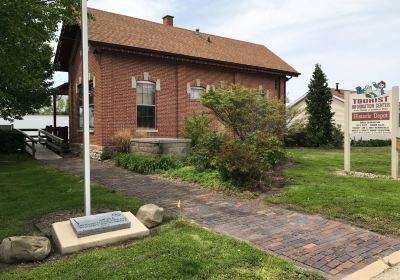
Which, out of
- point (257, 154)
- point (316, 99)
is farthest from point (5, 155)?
point (316, 99)

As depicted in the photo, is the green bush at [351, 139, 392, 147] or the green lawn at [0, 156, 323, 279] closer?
the green lawn at [0, 156, 323, 279]

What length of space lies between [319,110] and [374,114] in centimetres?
1417

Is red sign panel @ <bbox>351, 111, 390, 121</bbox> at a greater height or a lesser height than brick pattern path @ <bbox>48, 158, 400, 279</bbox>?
greater

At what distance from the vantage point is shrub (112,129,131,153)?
50.1ft

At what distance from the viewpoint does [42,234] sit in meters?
5.48

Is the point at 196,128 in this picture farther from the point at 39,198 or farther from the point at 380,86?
the point at 39,198

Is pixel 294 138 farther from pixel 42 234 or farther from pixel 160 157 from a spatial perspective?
pixel 42 234

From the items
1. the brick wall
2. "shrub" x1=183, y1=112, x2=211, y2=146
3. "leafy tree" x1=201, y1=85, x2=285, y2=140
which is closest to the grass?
the brick wall

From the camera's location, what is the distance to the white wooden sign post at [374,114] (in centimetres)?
976

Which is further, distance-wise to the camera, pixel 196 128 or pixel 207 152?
pixel 196 128

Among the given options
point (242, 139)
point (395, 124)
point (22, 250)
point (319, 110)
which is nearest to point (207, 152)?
point (242, 139)

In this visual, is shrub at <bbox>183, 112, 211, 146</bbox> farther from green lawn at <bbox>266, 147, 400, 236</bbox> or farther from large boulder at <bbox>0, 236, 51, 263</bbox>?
large boulder at <bbox>0, 236, 51, 263</bbox>

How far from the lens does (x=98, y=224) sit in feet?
17.3

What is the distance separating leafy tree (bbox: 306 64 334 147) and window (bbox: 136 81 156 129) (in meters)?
10.9
